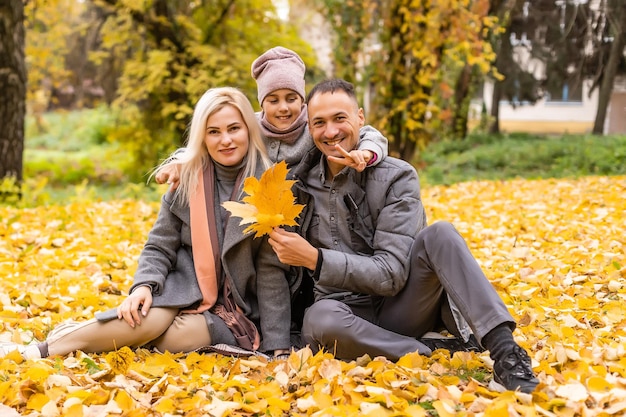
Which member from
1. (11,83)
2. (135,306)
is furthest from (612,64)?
(135,306)

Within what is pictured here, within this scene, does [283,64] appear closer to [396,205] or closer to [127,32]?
[396,205]

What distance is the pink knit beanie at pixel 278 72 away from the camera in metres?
3.04

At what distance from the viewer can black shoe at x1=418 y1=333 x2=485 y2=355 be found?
8.89ft

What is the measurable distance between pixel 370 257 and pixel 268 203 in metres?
0.46

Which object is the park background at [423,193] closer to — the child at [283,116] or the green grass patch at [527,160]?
the green grass patch at [527,160]

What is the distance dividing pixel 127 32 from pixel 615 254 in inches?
344

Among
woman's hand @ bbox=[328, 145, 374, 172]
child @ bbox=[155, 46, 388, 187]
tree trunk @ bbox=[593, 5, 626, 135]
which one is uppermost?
tree trunk @ bbox=[593, 5, 626, 135]

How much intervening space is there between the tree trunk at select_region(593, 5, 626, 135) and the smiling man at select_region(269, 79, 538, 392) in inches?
499

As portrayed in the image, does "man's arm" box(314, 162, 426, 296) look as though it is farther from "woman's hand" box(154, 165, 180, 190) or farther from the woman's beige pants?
"woman's hand" box(154, 165, 180, 190)

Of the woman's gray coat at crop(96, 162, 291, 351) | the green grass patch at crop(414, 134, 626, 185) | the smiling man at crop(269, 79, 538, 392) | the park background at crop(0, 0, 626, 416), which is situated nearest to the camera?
the park background at crop(0, 0, 626, 416)

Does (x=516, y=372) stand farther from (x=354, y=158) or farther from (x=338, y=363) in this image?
(x=354, y=158)

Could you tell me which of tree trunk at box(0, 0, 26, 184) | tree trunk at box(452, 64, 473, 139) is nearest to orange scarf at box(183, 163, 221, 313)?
tree trunk at box(0, 0, 26, 184)

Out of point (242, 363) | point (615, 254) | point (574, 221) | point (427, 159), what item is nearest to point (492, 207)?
point (574, 221)

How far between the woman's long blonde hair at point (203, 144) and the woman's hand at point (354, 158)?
0.41 metres
